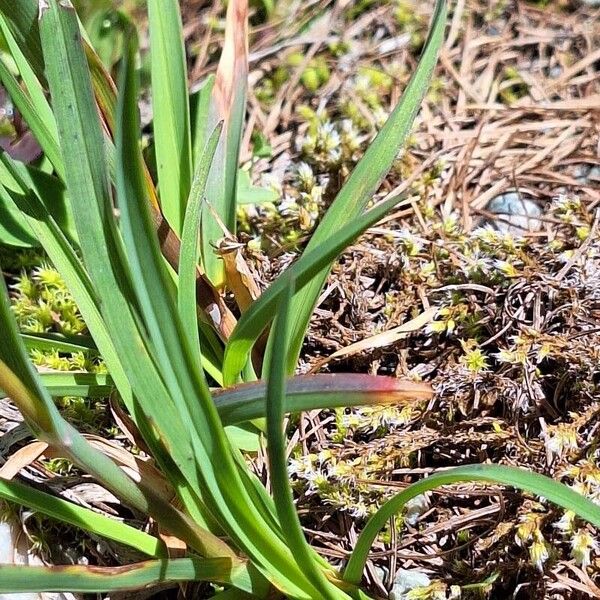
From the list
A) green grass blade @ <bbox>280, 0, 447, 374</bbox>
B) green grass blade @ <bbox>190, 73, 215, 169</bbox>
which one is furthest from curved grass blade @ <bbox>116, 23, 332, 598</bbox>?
green grass blade @ <bbox>190, 73, 215, 169</bbox>

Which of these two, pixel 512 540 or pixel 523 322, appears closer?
pixel 512 540

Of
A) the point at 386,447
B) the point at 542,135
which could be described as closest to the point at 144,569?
the point at 386,447

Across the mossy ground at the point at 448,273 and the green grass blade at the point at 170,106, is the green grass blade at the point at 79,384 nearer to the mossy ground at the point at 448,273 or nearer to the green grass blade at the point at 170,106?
the mossy ground at the point at 448,273

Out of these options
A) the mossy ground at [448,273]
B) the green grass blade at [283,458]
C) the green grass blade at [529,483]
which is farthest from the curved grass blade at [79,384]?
the green grass blade at [529,483]

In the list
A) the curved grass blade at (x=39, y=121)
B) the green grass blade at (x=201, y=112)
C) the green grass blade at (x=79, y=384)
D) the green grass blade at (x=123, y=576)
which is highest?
the curved grass blade at (x=39, y=121)

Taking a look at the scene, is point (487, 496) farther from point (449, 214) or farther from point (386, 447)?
point (449, 214)

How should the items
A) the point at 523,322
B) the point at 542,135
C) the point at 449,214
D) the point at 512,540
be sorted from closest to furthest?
1. the point at 512,540
2. the point at 523,322
3. the point at 449,214
4. the point at 542,135
